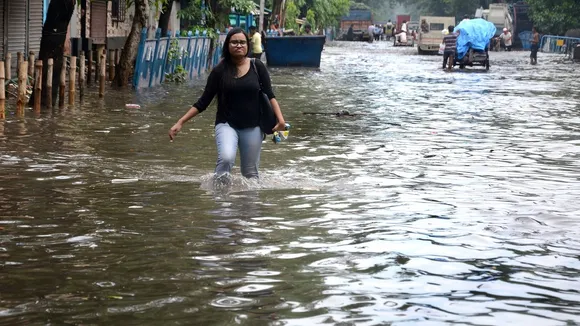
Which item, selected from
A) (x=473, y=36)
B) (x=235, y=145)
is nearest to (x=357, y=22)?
(x=473, y=36)

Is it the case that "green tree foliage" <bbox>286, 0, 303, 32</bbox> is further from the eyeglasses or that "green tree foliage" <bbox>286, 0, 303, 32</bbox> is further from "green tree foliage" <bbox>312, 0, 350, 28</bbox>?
the eyeglasses

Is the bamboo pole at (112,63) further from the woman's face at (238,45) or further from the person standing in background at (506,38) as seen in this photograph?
the person standing in background at (506,38)

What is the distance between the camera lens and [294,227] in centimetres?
877

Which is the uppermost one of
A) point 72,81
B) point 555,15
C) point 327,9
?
point 555,15

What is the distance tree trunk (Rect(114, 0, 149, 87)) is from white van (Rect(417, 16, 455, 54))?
37.2m

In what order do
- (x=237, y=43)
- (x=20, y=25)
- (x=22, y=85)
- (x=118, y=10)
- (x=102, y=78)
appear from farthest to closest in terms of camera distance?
1. (x=118, y=10)
2. (x=20, y=25)
3. (x=102, y=78)
4. (x=22, y=85)
5. (x=237, y=43)

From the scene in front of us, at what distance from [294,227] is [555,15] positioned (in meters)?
62.2

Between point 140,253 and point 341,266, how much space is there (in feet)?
4.48

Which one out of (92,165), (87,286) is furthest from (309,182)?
(87,286)

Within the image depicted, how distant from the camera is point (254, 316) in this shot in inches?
235

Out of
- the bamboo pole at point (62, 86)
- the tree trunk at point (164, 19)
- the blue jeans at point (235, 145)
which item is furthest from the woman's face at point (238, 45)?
the tree trunk at point (164, 19)

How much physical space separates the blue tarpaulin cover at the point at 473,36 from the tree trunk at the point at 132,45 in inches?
672

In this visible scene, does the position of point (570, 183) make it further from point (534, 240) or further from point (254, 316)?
point (254, 316)

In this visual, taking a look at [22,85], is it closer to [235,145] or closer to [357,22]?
[235,145]
